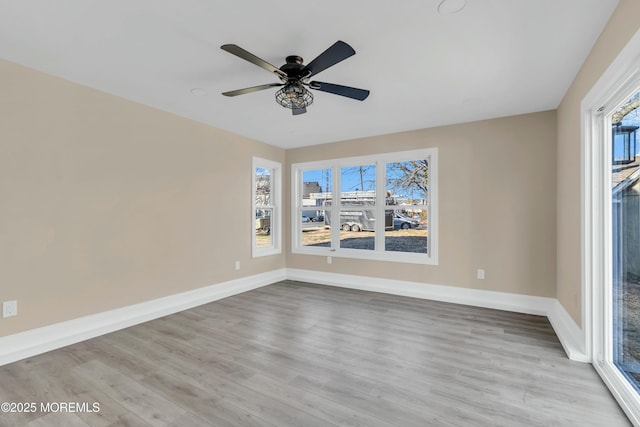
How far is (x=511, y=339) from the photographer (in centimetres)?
294

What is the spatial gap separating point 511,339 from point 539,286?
119 cm

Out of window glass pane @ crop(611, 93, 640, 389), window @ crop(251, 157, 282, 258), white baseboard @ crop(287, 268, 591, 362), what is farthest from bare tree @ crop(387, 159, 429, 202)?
window glass pane @ crop(611, 93, 640, 389)

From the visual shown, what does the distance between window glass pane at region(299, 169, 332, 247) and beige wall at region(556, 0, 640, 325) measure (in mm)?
3291

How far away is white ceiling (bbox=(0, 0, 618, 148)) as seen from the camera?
1.91 m

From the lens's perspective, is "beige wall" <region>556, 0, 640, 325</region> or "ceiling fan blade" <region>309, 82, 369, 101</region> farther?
"ceiling fan blade" <region>309, 82, 369, 101</region>

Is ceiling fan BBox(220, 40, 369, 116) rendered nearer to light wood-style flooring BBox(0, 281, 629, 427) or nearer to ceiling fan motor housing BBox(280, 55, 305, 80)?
ceiling fan motor housing BBox(280, 55, 305, 80)

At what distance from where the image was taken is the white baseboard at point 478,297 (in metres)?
2.74

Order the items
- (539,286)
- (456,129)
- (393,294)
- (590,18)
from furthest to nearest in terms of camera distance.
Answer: (393,294)
(456,129)
(539,286)
(590,18)

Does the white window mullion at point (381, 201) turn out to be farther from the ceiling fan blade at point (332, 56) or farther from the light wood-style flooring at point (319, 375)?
the ceiling fan blade at point (332, 56)

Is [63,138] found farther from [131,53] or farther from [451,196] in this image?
[451,196]

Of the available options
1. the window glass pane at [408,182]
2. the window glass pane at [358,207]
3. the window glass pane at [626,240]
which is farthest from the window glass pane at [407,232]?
the window glass pane at [626,240]

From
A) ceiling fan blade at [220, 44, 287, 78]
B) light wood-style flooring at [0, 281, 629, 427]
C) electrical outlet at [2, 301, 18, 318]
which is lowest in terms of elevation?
light wood-style flooring at [0, 281, 629, 427]

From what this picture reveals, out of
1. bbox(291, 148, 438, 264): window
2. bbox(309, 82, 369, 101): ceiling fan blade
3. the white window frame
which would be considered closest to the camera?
the white window frame

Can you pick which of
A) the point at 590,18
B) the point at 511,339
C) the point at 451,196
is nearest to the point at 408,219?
the point at 451,196
